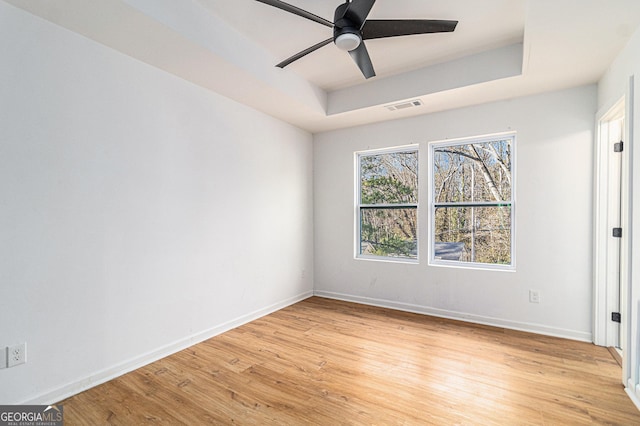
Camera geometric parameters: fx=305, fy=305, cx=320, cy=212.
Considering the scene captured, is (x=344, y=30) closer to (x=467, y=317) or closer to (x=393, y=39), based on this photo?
(x=393, y=39)

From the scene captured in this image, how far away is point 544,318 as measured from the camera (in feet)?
10.5

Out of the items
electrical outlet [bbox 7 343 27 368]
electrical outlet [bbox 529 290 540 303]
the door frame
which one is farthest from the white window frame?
electrical outlet [bbox 7 343 27 368]

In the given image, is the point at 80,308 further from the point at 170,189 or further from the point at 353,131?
the point at 353,131

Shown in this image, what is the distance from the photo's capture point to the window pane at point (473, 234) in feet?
11.5

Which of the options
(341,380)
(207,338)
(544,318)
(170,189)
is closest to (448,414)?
(341,380)

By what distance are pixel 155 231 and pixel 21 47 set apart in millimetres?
1509

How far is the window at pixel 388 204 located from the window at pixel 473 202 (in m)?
0.29

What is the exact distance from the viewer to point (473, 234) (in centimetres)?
369

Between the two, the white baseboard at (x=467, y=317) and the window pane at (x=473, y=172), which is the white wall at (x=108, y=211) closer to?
the white baseboard at (x=467, y=317)

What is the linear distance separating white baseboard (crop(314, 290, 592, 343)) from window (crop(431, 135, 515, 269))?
61 cm

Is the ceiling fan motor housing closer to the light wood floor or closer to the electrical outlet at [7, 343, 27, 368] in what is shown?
the light wood floor

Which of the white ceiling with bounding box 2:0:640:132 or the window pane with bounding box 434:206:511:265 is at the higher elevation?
the white ceiling with bounding box 2:0:640:132

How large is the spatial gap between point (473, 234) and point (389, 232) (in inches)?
42.1

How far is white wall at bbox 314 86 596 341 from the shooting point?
3045mm
